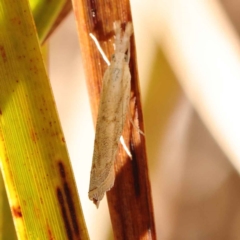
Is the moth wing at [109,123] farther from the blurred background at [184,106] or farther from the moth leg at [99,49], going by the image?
the blurred background at [184,106]

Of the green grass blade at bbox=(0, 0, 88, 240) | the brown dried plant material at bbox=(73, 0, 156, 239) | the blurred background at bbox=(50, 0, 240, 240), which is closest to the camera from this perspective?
the green grass blade at bbox=(0, 0, 88, 240)

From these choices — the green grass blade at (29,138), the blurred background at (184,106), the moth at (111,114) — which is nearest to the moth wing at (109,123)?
the moth at (111,114)

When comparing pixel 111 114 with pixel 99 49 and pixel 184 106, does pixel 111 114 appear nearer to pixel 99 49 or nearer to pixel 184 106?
pixel 99 49

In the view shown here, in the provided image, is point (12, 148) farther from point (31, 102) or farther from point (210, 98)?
point (210, 98)

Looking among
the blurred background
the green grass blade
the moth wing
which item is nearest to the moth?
the moth wing

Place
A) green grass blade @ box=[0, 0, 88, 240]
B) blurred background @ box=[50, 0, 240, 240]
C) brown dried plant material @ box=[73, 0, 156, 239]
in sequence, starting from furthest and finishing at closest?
blurred background @ box=[50, 0, 240, 240]
brown dried plant material @ box=[73, 0, 156, 239]
green grass blade @ box=[0, 0, 88, 240]

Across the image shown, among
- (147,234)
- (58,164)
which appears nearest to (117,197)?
(147,234)

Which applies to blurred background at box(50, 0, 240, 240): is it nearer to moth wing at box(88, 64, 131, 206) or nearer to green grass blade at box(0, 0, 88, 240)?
moth wing at box(88, 64, 131, 206)
